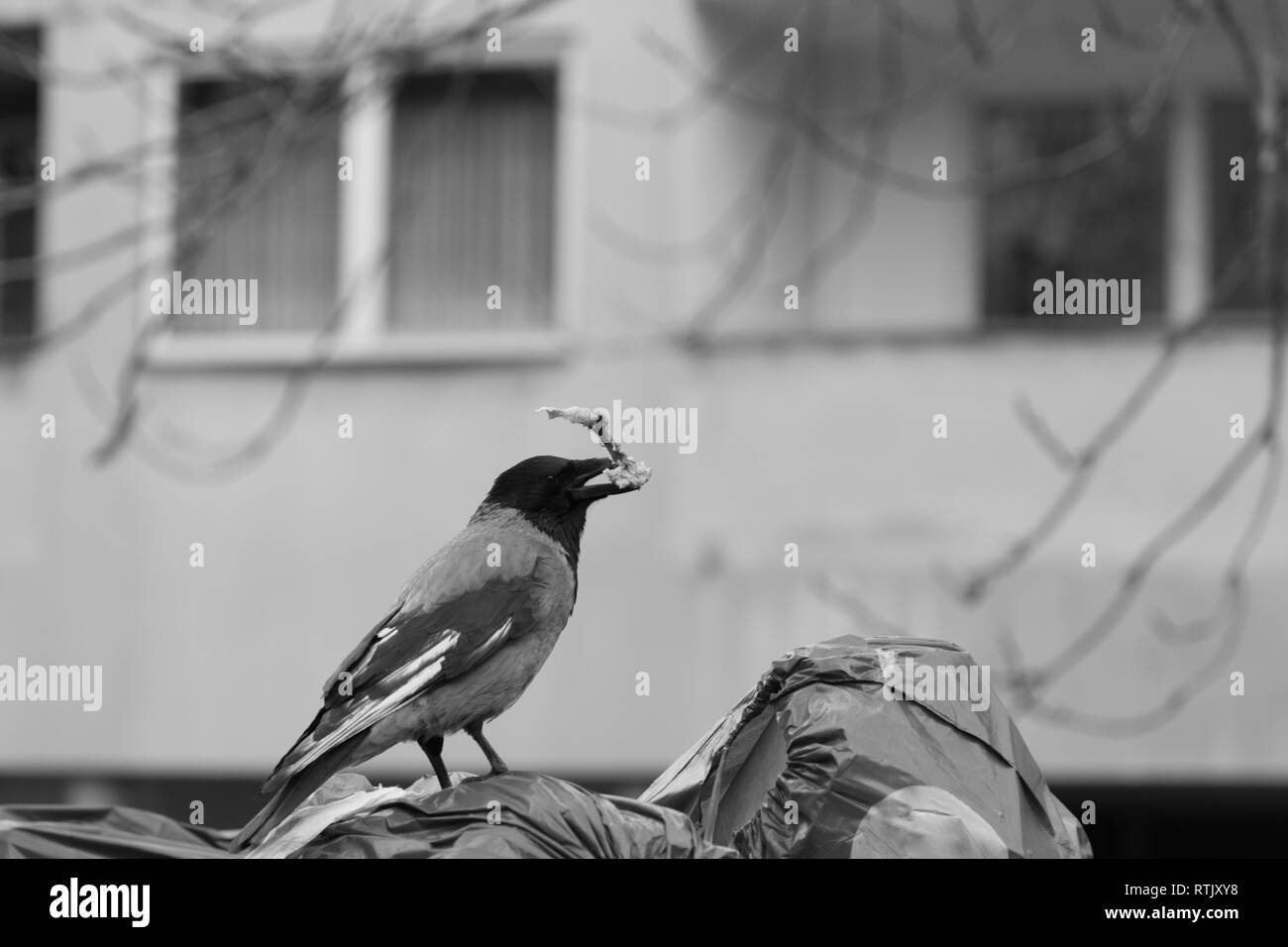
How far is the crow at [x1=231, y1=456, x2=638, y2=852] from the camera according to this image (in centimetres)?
326

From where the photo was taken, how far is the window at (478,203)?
950 cm

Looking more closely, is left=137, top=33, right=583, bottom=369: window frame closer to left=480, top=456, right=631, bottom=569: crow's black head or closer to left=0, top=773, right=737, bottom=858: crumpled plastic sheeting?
left=480, top=456, right=631, bottom=569: crow's black head

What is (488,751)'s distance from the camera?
3469 millimetres

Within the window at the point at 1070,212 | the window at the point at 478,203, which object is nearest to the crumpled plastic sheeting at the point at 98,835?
the window at the point at 478,203

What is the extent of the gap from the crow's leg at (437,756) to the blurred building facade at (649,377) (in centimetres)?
475

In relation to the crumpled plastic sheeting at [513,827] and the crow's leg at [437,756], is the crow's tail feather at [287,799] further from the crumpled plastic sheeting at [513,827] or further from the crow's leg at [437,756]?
the crow's leg at [437,756]

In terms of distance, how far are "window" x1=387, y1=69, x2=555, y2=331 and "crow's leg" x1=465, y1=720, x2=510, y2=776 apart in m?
6.00

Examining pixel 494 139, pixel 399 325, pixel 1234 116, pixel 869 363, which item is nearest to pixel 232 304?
pixel 399 325

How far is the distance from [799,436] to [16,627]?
157 inches

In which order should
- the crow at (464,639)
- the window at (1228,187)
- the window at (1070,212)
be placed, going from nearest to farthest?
the crow at (464,639) < the window at (1228,187) < the window at (1070,212)

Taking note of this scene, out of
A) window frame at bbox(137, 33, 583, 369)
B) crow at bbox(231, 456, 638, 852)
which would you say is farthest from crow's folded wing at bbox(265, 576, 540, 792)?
window frame at bbox(137, 33, 583, 369)

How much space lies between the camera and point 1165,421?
8633 mm
